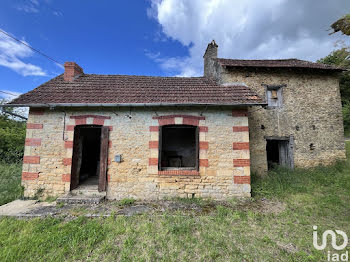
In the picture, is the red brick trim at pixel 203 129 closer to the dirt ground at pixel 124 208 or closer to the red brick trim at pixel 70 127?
the dirt ground at pixel 124 208

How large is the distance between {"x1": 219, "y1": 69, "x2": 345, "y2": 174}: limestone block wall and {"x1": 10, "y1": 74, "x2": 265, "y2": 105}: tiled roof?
64.7 inches

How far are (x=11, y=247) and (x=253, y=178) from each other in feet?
23.5

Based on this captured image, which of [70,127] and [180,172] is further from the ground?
[70,127]

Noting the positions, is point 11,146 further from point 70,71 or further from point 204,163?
point 204,163

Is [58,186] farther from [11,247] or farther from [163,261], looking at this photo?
[163,261]

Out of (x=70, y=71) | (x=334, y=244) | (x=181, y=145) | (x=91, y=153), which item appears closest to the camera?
(x=334, y=244)

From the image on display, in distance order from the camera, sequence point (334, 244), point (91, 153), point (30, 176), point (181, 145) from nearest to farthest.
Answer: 1. point (334, 244)
2. point (30, 176)
3. point (91, 153)
4. point (181, 145)

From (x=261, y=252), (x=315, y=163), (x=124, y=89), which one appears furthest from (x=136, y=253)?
(x=315, y=163)

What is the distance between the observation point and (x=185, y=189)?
16.2 feet

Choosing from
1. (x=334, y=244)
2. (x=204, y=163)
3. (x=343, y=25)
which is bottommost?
(x=334, y=244)

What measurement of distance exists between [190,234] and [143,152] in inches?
108

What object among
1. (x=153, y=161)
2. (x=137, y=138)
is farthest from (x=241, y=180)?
(x=137, y=138)

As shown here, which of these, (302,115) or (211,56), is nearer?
(302,115)

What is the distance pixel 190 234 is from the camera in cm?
315
